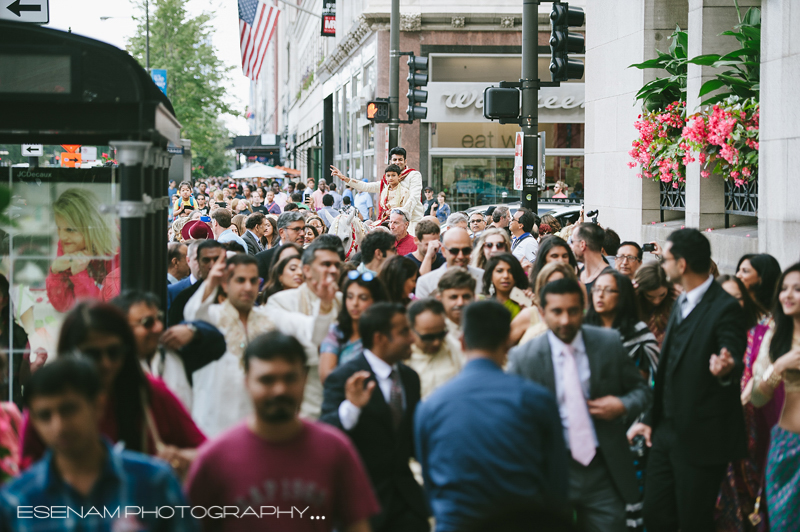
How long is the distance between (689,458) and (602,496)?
2.52ft

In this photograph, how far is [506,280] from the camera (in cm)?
714

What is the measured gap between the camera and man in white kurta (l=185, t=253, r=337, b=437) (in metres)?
5.20

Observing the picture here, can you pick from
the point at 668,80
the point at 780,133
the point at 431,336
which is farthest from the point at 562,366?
the point at 668,80

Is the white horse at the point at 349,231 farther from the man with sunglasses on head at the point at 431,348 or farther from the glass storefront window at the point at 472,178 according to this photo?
the glass storefront window at the point at 472,178

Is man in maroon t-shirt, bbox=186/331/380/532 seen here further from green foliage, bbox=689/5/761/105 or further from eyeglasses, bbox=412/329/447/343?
green foliage, bbox=689/5/761/105

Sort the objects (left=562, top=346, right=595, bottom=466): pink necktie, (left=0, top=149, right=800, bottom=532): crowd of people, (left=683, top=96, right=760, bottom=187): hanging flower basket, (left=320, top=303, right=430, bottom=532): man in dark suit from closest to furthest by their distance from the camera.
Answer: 1. (left=0, top=149, right=800, bottom=532): crowd of people
2. (left=320, top=303, right=430, bottom=532): man in dark suit
3. (left=562, top=346, right=595, bottom=466): pink necktie
4. (left=683, top=96, right=760, bottom=187): hanging flower basket

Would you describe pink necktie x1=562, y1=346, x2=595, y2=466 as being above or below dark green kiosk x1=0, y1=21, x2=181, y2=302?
below

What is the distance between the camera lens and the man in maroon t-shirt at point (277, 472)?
3246 millimetres

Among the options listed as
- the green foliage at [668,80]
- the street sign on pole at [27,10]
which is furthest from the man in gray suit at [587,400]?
the green foliage at [668,80]

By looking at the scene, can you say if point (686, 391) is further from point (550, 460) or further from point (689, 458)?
point (550, 460)

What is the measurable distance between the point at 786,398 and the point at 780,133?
194 inches

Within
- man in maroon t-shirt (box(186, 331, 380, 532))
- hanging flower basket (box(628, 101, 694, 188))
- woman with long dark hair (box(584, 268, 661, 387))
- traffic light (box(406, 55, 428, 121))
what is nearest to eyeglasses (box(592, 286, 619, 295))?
woman with long dark hair (box(584, 268, 661, 387))

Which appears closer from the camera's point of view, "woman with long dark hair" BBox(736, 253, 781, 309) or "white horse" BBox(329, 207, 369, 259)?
"woman with long dark hair" BBox(736, 253, 781, 309)

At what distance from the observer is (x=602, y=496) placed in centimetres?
498
